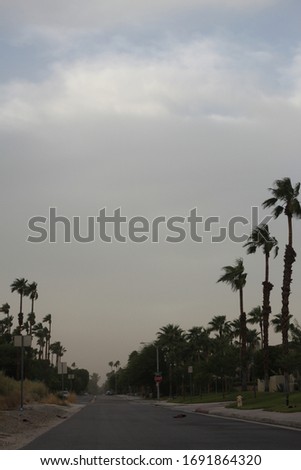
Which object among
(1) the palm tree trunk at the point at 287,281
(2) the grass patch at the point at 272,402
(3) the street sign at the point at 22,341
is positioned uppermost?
(1) the palm tree trunk at the point at 287,281

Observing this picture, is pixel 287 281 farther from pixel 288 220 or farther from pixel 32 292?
pixel 32 292

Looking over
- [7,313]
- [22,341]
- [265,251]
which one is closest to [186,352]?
[7,313]

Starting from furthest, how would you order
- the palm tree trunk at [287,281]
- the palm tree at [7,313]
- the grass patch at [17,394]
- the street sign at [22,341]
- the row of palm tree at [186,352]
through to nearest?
the palm tree at [7,313] → the row of palm tree at [186,352] → the palm tree trunk at [287,281] → the grass patch at [17,394] → the street sign at [22,341]

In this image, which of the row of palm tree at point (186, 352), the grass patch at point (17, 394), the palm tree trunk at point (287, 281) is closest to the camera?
the grass patch at point (17, 394)

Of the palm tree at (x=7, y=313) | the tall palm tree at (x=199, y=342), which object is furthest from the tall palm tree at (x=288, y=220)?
the palm tree at (x=7, y=313)

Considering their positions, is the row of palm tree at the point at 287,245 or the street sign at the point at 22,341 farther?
the row of palm tree at the point at 287,245

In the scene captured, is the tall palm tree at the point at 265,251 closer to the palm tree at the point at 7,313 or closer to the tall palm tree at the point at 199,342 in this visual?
the tall palm tree at the point at 199,342

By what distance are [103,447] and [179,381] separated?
10360 cm

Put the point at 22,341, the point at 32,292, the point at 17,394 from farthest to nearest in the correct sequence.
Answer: the point at 32,292
the point at 17,394
the point at 22,341

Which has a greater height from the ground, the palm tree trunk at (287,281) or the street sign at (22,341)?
the palm tree trunk at (287,281)

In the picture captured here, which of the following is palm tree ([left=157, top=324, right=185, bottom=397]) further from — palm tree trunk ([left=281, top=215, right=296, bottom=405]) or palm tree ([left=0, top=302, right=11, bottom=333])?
palm tree trunk ([left=281, top=215, right=296, bottom=405])

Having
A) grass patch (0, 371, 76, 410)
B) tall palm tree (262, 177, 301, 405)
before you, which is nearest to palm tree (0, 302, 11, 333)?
grass patch (0, 371, 76, 410)

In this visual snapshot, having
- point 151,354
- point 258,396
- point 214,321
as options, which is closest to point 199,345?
point 214,321

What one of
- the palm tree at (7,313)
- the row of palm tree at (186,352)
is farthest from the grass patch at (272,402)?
the palm tree at (7,313)
